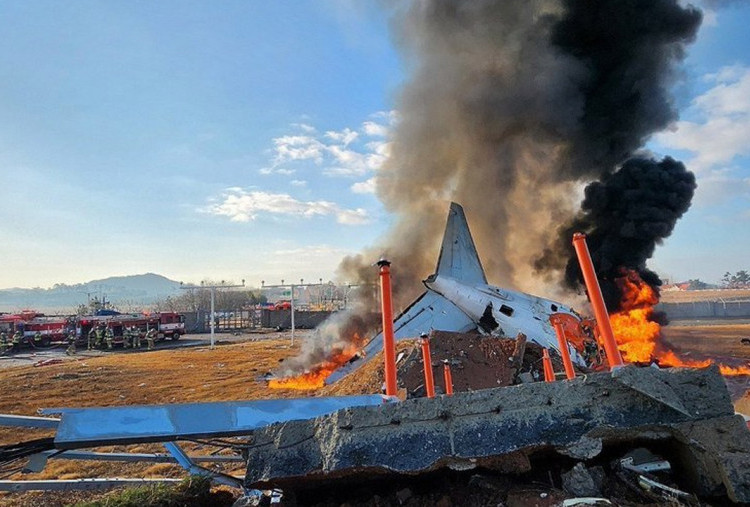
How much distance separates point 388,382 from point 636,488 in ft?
6.80

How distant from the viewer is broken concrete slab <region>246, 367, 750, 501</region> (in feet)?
7.92

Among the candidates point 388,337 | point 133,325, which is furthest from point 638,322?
point 133,325

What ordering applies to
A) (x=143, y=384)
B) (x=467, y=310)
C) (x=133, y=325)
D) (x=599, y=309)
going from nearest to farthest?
1. (x=599, y=309)
2. (x=467, y=310)
3. (x=143, y=384)
4. (x=133, y=325)

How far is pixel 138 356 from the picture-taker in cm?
2333

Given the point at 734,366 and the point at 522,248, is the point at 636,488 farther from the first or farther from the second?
the point at 522,248

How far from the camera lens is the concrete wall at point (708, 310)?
42.2 meters

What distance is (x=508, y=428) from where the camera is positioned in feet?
8.11

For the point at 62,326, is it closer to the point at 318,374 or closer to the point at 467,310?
the point at 318,374

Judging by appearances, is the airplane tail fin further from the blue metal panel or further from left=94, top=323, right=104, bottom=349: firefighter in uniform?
left=94, top=323, right=104, bottom=349: firefighter in uniform

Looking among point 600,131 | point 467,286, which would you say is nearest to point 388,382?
point 467,286

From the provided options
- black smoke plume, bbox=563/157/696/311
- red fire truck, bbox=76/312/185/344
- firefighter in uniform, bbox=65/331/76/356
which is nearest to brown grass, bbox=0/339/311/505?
firefighter in uniform, bbox=65/331/76/356

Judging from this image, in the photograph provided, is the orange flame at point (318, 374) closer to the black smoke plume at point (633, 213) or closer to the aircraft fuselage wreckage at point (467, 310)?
the aircraft fuselage wreckage at point (467, 310)

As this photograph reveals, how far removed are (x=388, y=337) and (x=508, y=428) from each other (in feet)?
5.58

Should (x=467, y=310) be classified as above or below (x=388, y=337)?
above
